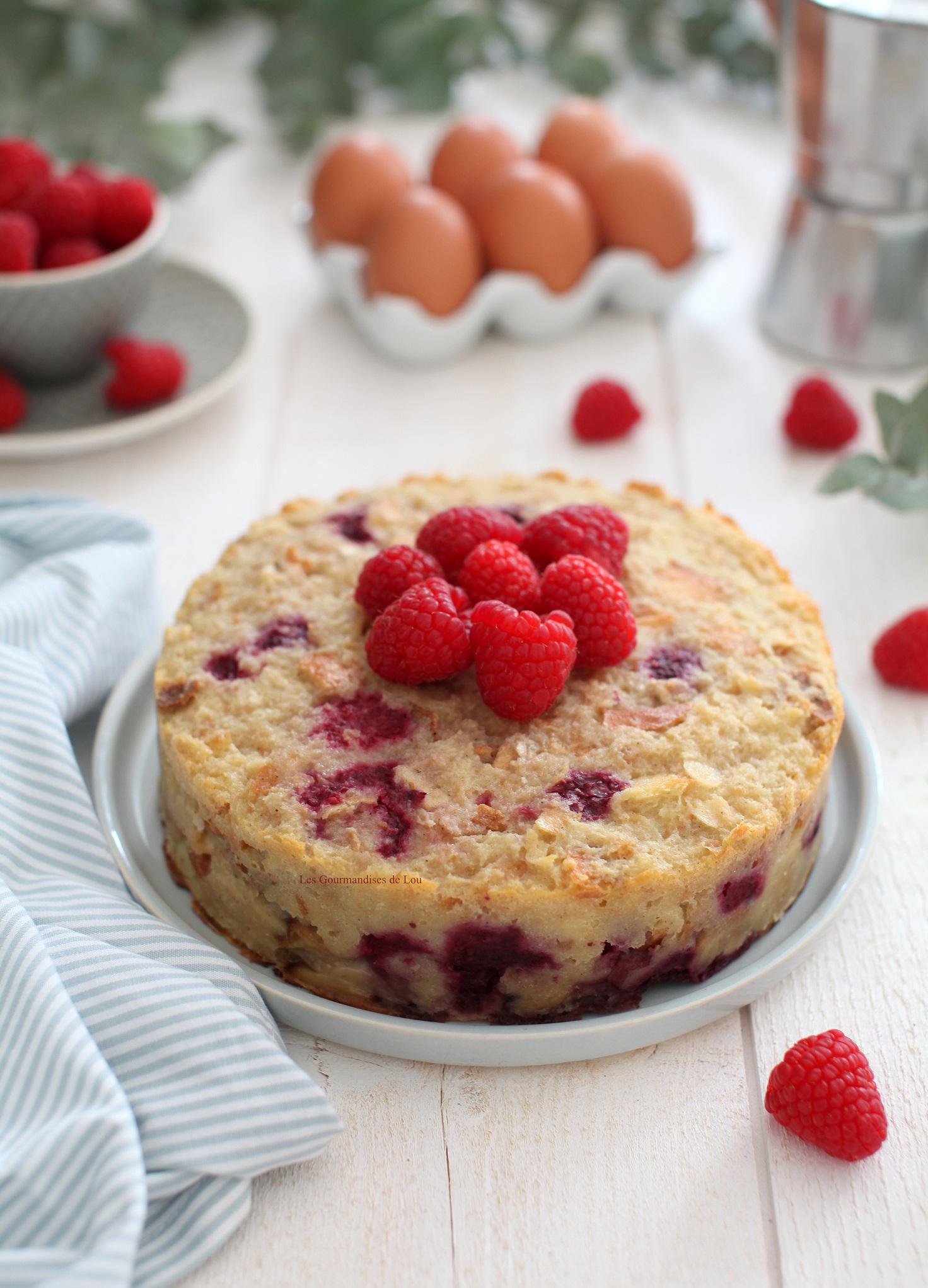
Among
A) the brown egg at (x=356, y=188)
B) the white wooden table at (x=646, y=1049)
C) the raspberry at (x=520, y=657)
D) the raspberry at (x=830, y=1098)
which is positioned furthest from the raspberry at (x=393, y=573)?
the brown egg at (x=356, y=188)

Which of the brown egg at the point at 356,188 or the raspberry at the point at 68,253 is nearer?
the raspberry at the point at 68,253

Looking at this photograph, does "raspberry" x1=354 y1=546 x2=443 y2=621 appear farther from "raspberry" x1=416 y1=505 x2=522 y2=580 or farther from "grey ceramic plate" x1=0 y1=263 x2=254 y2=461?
"grey ceramic plate" x1=0 y1=263 x2=254 y2=461

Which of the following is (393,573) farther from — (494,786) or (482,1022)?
(482,1022)

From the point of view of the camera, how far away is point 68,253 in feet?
7.87

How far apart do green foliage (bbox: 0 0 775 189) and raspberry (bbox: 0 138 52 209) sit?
67cm

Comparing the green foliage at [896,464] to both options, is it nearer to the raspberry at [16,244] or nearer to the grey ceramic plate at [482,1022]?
the grey ceramic plate at [482,1022]

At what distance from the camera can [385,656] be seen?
4.83 feet

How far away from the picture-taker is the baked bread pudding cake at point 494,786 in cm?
133

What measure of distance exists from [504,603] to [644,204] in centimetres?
161

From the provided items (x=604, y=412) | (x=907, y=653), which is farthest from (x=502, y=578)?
(x=604, y=412)

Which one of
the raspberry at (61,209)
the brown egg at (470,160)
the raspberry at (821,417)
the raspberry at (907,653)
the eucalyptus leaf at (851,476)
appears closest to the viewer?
the raspberry at (907,653)

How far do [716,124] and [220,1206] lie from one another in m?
3.49

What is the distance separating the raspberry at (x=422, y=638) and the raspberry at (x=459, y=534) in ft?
0.45

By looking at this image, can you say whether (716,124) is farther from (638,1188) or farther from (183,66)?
(638,1188)
